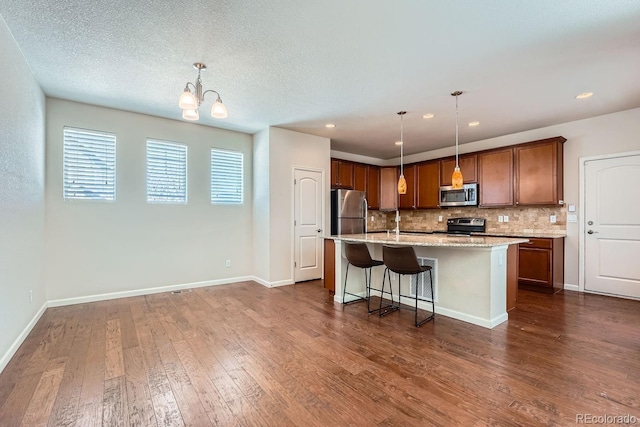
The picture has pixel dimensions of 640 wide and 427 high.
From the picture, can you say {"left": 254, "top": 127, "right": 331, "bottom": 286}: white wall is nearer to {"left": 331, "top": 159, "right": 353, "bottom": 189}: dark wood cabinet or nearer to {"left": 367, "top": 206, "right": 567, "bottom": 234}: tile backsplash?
{"left": 331, "top": 159, "right": 353, "bottom": 189}: dark wood cabinet

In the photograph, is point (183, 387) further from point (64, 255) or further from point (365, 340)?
point (64, 255)

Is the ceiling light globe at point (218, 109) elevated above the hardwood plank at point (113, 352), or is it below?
above

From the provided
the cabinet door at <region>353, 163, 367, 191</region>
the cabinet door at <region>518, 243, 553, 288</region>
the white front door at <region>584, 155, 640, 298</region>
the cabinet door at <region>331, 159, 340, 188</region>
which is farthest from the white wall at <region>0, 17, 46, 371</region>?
the white front door at <region>584, 155, 640, 298</region>

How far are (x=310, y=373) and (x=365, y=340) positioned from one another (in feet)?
2.56

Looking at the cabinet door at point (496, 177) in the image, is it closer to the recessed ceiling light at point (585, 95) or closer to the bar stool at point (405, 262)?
the recessed ceiling light at point (585, 95)

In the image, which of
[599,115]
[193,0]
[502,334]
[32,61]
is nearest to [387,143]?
[599,115]

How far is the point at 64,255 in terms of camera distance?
13.1 ft

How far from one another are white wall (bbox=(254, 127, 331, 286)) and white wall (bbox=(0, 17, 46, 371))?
114 inches

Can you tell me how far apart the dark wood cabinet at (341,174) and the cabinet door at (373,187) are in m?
0.58

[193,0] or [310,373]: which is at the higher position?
[193,0]

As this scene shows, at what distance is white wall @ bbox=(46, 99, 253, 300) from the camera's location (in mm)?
3979

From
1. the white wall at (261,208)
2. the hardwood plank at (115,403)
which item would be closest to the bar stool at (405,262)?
the white wall at (261,208)

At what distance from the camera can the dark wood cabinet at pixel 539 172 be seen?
477cm

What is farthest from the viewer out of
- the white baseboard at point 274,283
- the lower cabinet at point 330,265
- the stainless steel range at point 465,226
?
the stainless steel range at point 465,226
